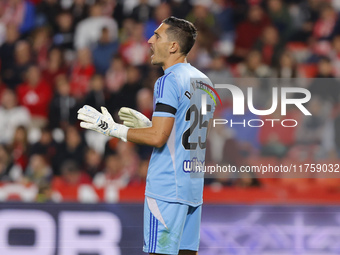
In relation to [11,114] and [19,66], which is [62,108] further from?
[19,66]

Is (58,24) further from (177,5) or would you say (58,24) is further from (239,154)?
(239,154)

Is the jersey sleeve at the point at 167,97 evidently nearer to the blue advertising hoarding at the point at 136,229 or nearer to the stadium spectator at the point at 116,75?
the blue advertising hoarding at the point at 136,229

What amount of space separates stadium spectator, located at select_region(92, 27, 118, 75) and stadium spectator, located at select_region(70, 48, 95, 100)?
90mm

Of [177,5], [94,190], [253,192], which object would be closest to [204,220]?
[253,192]

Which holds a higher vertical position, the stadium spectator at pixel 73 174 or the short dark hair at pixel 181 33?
the short dark hair at pixel 181 33

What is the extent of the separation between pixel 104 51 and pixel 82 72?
0.48 m

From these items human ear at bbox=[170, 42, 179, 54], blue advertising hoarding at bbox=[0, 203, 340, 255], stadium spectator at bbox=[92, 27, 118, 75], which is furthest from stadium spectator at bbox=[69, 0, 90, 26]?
human ear at bbox=[170, 42, 179, 54]

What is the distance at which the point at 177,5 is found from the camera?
966 centimetres

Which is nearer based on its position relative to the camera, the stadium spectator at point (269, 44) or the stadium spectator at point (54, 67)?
the stadium spectator at point (269, 44)

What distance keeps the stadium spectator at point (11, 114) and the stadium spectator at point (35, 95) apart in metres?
0.09

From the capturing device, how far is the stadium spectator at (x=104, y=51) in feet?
30.8

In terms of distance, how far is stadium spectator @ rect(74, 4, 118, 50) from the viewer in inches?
384

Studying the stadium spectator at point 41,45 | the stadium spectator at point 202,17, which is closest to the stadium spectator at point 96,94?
the stadium spectator at point 41,45

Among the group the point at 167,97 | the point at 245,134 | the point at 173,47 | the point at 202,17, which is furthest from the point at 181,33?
the point at 202,17
